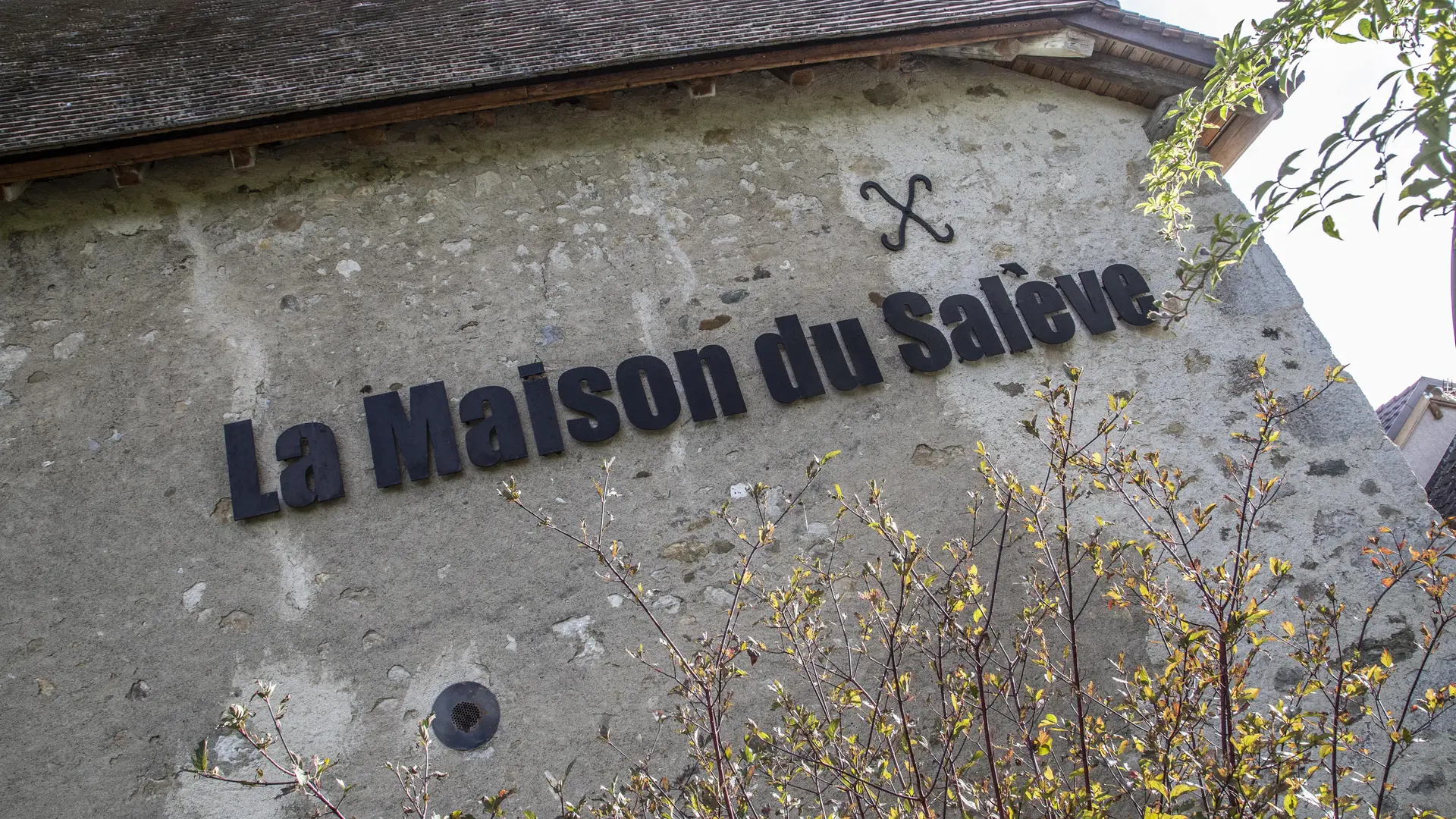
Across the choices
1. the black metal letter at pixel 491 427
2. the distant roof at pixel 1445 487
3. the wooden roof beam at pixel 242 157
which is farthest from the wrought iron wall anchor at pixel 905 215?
the distant roof at pixel 1445 487

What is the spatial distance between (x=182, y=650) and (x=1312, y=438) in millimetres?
4909

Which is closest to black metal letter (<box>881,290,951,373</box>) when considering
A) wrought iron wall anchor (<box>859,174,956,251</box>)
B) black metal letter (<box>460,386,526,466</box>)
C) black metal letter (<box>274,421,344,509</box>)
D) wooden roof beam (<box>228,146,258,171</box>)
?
wrought iron wall anchor (<box>859,174,956,251</box>)

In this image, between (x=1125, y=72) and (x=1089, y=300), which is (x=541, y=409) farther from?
(x=1125, y=72)

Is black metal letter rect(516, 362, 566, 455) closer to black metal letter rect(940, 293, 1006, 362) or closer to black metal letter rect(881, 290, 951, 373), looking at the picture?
black metal letter rect(881, 290, 951, 373)

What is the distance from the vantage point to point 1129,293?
5.09 metres

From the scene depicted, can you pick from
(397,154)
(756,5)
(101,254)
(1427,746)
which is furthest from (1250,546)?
(101,254)

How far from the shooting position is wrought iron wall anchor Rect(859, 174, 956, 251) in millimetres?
5129

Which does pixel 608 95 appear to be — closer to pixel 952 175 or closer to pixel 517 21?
pixel 517 21

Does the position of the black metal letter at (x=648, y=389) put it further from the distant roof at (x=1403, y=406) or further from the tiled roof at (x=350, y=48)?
the distant roof at (x=1403, y=406)

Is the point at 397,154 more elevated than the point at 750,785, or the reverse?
the point at 397,154

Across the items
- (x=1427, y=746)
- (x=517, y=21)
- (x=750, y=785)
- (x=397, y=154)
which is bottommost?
(x=1427, y=746)

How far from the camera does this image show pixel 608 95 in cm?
524

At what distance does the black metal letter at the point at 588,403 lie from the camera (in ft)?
14.6

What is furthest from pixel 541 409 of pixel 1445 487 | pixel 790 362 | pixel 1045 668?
pixel 1445 487
